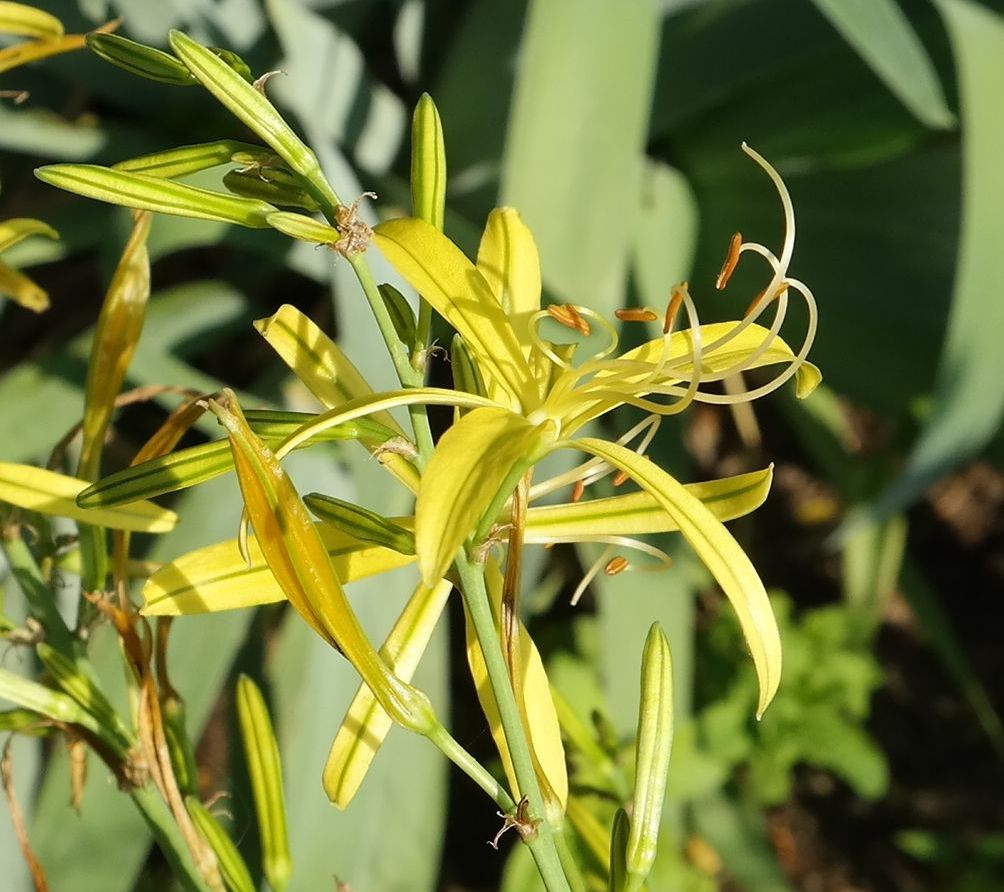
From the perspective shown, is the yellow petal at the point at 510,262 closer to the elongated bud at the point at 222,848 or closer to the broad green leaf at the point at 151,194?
the broad green leaf at the point at 151,194

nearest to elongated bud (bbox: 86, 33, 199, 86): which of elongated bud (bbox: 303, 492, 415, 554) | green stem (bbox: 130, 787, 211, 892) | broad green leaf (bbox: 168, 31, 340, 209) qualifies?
broad green leaf (bbox: 168, 31, 340, 209)

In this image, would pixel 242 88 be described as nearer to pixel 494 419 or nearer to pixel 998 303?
pixel 494 419

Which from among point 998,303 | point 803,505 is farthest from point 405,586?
point 803,505

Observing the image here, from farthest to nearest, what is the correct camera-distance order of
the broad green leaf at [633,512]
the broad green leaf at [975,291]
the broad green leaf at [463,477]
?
the broad green leaf at [975,291], the broad green leaf at [633,512], the broad green leaf at [463,477]

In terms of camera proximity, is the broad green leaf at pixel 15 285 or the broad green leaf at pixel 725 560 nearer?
the broad green leaf at pixel 725 560

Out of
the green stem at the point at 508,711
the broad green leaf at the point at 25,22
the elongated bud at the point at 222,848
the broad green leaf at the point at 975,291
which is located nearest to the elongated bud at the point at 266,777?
the elongated bud at the point at 222,848

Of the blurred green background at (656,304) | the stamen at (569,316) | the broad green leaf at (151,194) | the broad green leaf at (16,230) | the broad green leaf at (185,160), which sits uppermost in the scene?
the broad green leaf at (185,160)

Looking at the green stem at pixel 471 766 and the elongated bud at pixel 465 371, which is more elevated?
the elongated bud at pixel 465 371
